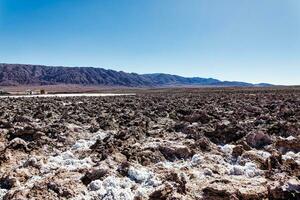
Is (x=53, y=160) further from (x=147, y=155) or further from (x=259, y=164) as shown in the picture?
(x=259, y=164)

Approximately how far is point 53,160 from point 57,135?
2520 millimetres

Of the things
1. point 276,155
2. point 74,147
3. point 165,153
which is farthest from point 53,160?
point 276,155

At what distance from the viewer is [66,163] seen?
7.03 meters

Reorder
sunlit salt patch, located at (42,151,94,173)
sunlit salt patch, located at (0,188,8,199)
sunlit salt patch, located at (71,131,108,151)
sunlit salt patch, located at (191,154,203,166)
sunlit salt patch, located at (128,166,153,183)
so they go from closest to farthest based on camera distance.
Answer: sunlit salt patch, located at (0,188,8,199) → sunlit salt patch, located at (128,166,153,183) → sunlit salt patch, located at (42,151,94,173) → sunlit salt patch, located at (191,154,203,166) → sunlit salt patch, located at (71,131,108,151)

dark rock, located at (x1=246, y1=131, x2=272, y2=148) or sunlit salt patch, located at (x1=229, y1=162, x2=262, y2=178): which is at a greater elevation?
dark rock, located at (x1=246, y1=131, x2=272, y2=148)

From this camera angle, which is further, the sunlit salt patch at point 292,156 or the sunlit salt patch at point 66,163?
the sunlit salt patch at point 292,156

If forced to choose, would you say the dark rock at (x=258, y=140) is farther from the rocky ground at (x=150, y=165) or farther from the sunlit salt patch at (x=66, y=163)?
the sunlit salt patch at (x=66, y=163)

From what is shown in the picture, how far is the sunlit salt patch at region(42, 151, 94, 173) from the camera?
6.68m

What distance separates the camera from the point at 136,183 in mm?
5855

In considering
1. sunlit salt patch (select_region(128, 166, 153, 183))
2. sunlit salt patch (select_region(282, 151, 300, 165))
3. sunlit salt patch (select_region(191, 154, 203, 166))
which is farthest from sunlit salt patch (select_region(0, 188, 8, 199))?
sunlit salt patch (select_region(282, 151, 300, 165))

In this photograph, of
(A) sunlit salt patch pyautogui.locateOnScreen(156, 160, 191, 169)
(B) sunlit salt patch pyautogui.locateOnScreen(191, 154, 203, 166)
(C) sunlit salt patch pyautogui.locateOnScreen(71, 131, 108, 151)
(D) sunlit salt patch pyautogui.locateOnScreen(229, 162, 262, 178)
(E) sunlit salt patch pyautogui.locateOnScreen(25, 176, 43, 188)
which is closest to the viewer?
(E) sunlit salt patch pyautogui.locateOnScreen(25, 176, 43, 188)

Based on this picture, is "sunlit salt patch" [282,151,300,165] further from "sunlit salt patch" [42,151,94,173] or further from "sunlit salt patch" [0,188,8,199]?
"sunlit salt patch" [0,188,8,199]

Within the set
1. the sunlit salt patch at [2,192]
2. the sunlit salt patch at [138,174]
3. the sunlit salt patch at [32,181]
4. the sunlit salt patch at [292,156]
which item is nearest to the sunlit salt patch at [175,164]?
the sunlit salt patch at [138,174]

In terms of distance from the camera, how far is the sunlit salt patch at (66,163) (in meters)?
6.68
